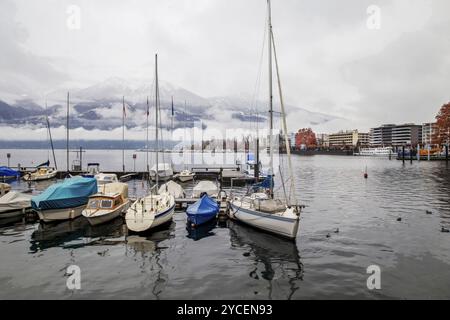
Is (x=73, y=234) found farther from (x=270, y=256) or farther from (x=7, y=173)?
(x=7, y=173)

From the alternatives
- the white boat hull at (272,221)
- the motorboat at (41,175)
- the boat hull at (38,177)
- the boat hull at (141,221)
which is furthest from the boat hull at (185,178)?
the boat hull at (141,221)

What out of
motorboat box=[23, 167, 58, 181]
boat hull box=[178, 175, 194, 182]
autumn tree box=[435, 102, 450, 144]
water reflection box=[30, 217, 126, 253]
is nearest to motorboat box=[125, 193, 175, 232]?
water reflection box=[30, 217, 126, 253]

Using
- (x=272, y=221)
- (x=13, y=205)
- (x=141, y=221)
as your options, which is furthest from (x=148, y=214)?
(x=13, y=205)

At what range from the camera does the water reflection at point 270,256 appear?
16.8m

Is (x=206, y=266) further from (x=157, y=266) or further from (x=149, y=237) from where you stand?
(x=149, y=237)

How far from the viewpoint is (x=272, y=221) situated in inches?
950

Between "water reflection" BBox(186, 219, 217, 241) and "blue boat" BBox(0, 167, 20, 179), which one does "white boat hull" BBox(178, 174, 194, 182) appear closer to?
"water reflection" BBox(186, 219, 217, 241)

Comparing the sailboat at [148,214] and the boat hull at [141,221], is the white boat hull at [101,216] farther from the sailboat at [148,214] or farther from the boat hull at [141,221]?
the boat hull at [141,221]

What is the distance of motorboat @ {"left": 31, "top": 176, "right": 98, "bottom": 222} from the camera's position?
1130 inches

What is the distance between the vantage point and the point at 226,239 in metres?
24.8

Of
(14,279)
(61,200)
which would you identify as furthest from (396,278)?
(61,200)

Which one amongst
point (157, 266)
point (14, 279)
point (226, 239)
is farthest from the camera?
point (226, 239)

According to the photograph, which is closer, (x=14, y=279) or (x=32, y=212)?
(x=14, y=279)

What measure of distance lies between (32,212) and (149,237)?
16.6 meters
